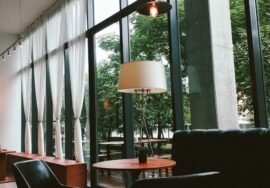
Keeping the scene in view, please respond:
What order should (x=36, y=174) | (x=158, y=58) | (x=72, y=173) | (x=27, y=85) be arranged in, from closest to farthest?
(x=36, y=174) → (x=158, y=58) → (x=72, y=173) → (x=27, y=85)

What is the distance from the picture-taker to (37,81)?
7586 millimetres

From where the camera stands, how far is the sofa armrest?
158 cm

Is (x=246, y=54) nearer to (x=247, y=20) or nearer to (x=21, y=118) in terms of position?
(x=247, y=20)

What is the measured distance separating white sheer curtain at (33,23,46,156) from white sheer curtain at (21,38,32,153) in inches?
19.8

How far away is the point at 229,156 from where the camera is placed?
259 cm

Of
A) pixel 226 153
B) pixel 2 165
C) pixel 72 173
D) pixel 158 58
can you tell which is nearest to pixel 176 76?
pixel 158 58

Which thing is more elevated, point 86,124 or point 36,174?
point 86,124

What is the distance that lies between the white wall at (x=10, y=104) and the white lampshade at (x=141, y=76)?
676 cm

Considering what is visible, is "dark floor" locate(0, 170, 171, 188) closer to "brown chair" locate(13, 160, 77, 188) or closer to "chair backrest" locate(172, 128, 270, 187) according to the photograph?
"chair backrest" locate(172, 128, 270, 187)

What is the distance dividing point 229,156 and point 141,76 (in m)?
1.10

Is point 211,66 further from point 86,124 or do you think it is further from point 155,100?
point 86,124

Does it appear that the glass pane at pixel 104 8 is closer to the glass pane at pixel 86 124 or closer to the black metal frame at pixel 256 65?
the glass pane at pixel 86 124

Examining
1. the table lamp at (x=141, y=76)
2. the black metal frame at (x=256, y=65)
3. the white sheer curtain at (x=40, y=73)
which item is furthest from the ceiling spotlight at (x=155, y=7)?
the white sheer curtain at (x=40, y=73)

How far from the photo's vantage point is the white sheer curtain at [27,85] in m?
7.98
